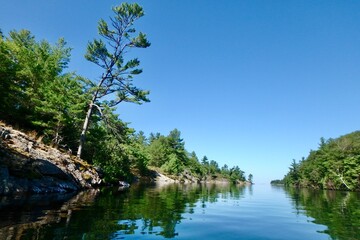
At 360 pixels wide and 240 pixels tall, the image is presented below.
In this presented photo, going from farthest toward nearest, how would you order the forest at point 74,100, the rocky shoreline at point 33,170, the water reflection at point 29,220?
the forest at point 74,100
the rocky shoreline at point 33,170
the water reflection at point 29,220

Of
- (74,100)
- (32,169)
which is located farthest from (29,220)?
(74,100)

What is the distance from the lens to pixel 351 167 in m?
64.4

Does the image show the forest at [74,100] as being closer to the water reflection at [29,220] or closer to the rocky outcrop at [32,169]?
the rocky outcrop at [32,169]

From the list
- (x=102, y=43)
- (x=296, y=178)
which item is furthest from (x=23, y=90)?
(x=296, y=178)

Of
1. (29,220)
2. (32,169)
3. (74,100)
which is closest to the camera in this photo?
(29,220)

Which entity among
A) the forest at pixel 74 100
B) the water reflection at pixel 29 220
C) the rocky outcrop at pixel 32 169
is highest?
the forest at pixel 74 100

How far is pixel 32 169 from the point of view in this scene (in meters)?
16.3

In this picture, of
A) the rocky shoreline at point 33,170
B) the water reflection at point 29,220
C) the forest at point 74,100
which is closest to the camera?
the water reflection at point 29,220

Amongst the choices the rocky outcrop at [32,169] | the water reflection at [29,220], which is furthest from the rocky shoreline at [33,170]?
the water reflection at [29,220]

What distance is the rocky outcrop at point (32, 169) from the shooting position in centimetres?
1454

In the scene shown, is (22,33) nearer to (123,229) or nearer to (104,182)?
(104,182)

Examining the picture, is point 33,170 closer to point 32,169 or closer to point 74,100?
point 32,169

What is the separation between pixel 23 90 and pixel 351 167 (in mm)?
69302

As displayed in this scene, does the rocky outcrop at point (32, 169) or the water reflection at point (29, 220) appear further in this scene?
the rocky outcrop at point (32, 169)
